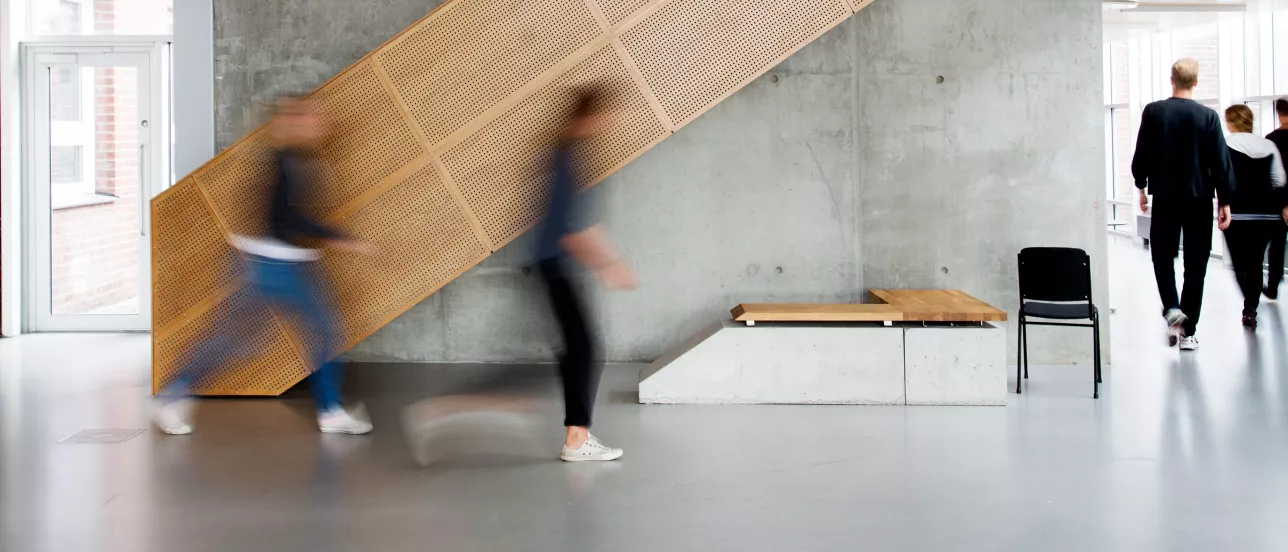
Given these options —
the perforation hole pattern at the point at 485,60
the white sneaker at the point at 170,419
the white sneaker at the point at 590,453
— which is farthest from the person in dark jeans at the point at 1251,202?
the white sneaker at the point at 170,419

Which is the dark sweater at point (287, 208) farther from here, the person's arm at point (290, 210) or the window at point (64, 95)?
the window at point (64, 95)

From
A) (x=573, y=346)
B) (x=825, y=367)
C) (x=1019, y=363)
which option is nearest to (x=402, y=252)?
(x=573, y=346)

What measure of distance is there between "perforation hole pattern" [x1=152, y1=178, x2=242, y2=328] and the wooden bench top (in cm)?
323

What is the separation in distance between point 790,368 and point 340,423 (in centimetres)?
259

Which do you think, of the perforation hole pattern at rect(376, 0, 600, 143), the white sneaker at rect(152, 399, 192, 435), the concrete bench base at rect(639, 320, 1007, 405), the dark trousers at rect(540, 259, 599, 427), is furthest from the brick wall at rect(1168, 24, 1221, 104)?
the white sneaker at rect(152, 399, 192, 435)

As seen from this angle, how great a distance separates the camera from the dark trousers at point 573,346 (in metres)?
4.75

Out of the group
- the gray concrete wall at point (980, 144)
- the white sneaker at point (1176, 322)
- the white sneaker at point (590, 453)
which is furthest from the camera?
the white sneaker at point (1176, 322)

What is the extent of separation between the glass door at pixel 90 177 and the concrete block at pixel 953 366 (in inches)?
277

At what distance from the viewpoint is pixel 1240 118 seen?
30.2ft

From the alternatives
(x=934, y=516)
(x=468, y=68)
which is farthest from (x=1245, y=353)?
(x=468, y=68)

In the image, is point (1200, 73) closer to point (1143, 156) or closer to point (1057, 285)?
point (1143, 156)

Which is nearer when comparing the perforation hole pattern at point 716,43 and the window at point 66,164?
the perforation hole pattern at point 716,43

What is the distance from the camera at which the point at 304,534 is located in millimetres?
4039

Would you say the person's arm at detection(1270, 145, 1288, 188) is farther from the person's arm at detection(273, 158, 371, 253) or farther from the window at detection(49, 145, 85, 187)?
the window at detection(49, 145, 85, 187)
